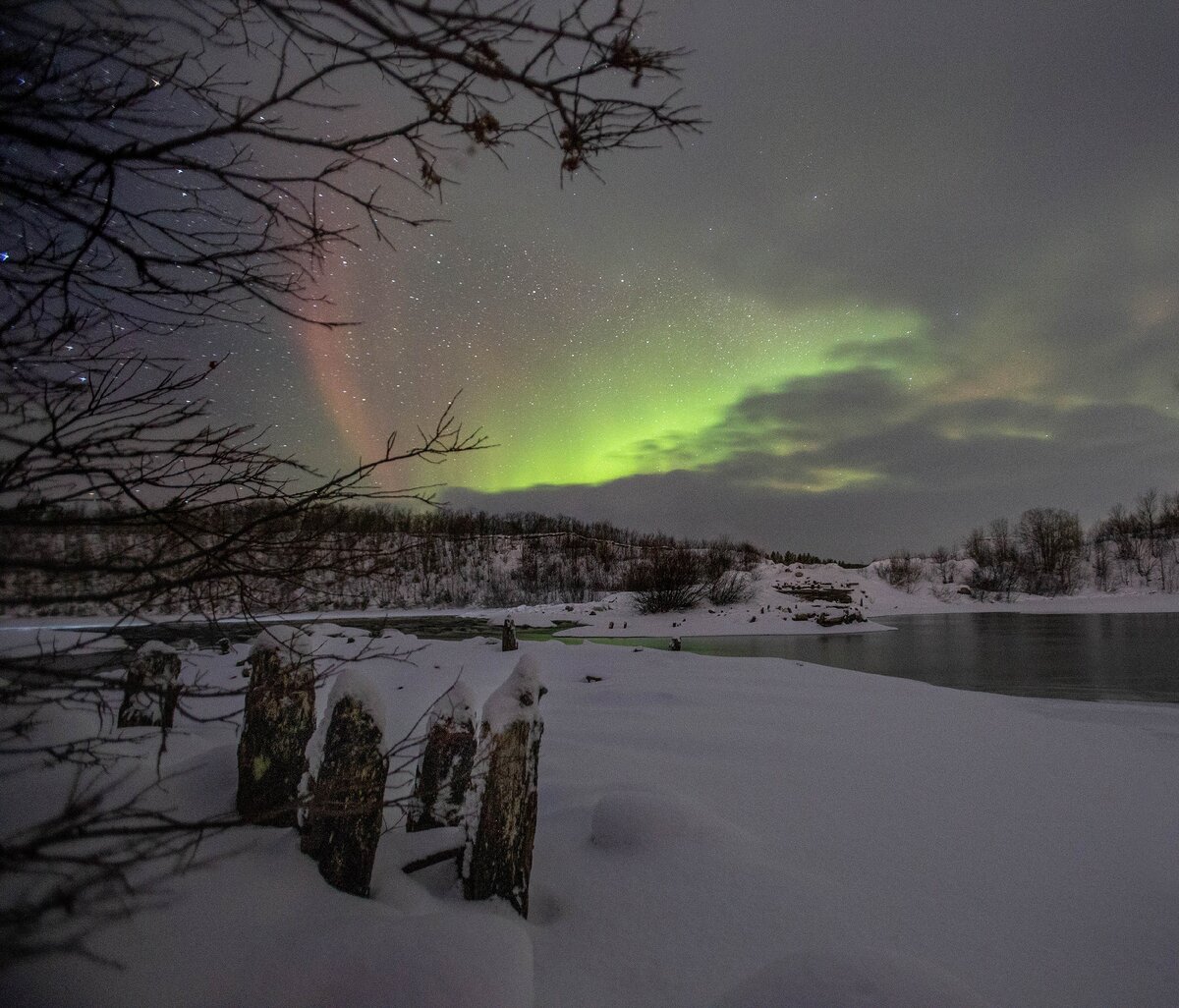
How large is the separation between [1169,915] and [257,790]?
160 inches

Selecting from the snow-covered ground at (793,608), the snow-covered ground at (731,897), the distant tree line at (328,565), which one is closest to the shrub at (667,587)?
the distant tree line at (328,565)

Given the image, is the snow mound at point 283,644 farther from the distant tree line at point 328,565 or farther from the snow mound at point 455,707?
the snow mound at point 455,707

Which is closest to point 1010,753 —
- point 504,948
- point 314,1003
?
point 504,948

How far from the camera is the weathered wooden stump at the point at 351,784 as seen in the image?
2.41 m

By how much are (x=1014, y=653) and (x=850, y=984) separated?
14.4m

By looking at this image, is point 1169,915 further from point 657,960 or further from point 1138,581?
point 1138,581

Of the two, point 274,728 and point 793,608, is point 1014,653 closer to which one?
point 793,608

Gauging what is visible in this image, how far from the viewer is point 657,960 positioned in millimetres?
2309

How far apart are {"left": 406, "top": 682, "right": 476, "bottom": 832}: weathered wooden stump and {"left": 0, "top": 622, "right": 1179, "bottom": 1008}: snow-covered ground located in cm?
19

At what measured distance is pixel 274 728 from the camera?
2.89 meters

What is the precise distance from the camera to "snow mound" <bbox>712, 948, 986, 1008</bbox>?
180cm

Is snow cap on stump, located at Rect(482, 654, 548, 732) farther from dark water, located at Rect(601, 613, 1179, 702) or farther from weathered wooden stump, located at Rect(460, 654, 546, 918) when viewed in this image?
dark water, located at Rect(601, 613, 1179, 702)

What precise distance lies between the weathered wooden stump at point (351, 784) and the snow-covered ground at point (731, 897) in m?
0.11

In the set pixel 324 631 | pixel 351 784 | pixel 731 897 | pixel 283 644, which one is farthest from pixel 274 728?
pixel 324 631
